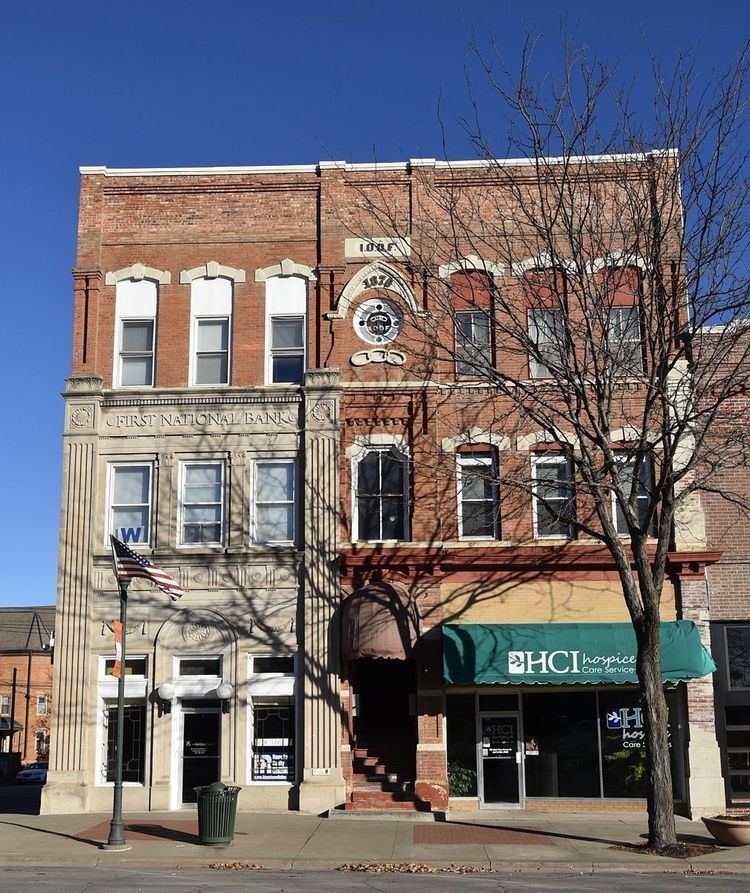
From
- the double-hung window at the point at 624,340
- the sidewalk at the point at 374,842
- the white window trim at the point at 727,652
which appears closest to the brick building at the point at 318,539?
the white window trim at the point at 727,652

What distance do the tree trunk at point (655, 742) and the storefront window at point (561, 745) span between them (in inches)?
192

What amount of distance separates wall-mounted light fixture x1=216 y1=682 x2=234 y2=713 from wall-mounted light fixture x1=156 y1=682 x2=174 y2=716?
989 mm

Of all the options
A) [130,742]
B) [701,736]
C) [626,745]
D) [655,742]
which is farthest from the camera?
[130,742]

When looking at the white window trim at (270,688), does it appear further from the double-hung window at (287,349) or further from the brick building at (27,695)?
the brick building at (27,695)

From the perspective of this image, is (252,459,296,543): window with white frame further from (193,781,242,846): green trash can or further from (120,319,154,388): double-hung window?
(193,781,242,846): green trash can

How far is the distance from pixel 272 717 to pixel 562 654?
6.35m

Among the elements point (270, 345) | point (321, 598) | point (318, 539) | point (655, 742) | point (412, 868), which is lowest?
point (412, 868)

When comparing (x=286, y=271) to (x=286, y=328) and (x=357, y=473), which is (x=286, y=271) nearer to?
(x=286, y=328)

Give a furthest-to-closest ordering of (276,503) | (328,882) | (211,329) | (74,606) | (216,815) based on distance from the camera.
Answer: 1. (211,329)
2. (276,503)
3. (74,606)
4. (216,815)
5. (328,882)

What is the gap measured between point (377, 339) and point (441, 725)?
8678 millimetres

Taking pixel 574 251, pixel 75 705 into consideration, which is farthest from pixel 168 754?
pixel 574 251

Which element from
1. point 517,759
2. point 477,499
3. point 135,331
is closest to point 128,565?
point 135,331

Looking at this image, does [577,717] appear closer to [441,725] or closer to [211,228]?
[441,725]

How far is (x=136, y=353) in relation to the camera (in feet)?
79.5
